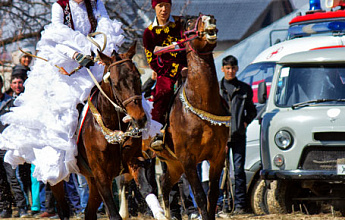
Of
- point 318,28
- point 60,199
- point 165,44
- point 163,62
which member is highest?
point 318,28

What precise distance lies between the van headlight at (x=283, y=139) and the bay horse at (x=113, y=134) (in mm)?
3443

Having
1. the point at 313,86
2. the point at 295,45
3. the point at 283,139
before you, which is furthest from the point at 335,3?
the point at 283,139

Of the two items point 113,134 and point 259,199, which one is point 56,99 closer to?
point 113,134

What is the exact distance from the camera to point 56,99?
26.3ft

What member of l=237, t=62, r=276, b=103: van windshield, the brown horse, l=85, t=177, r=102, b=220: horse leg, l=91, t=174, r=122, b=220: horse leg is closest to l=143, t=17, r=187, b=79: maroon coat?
the brown horse

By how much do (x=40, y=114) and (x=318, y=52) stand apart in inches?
182

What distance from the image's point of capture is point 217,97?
8.38 meters

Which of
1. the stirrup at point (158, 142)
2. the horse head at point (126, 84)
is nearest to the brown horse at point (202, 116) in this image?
the stirrup at point (158, 142)

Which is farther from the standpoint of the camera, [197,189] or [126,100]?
[197,189]

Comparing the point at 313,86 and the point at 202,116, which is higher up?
the point at 313,86

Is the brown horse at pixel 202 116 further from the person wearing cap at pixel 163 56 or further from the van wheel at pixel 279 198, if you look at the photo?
the van wheel at pixel 279 198

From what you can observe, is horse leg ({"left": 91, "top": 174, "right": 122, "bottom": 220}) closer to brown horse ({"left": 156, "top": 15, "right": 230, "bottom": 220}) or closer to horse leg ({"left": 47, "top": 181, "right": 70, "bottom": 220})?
brown horse ({"left": 156, "top": 15, "right": 230, "bottom": 220})

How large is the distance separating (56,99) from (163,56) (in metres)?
1.73

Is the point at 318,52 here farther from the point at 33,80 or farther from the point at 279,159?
the point at 33,80
